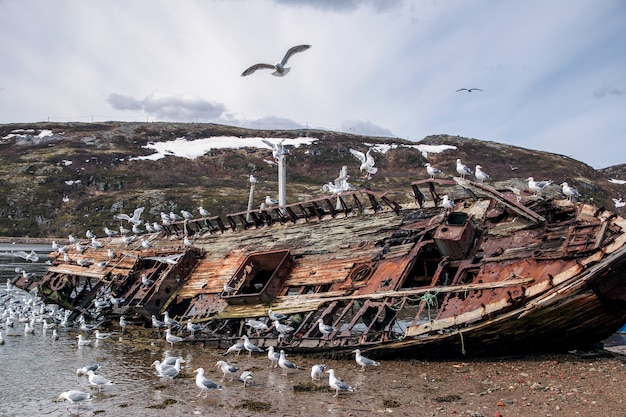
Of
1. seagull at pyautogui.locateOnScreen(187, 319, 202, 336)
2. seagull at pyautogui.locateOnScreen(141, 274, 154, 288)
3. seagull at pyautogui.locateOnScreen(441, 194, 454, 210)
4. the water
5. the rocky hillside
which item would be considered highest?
the rocky hillside

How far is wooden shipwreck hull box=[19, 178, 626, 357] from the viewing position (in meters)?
11.5

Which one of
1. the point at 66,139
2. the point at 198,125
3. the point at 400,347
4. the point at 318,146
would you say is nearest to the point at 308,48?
the point at 400,347

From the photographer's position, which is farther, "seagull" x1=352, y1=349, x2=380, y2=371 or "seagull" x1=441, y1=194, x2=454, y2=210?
"seagull" x1=441, y1=194, x2=454, y2=210

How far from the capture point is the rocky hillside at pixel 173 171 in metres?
78.2

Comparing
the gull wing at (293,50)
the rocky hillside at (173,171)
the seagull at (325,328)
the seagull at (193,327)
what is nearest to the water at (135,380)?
the seagull at (193,327)

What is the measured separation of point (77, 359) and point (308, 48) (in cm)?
1392

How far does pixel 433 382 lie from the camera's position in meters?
11.6

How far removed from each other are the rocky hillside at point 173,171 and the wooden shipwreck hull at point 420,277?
5145cm

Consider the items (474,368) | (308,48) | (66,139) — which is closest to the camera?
(474,368)

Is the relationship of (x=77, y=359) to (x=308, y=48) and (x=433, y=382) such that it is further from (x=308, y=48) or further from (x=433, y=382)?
(x=308, y=48)

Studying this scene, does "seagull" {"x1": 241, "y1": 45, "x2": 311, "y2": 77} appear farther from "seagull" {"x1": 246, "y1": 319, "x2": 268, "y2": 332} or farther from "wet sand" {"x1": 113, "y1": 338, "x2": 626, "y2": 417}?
"wet sand" {"x1": 113, "y1": 338, "x2": 626, "y2": 417}

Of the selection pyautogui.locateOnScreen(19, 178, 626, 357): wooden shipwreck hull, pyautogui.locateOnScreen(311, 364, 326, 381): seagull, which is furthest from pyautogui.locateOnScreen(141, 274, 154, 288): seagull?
pyautogui.locateOnScreen(311, 364, 326, 381): seagull

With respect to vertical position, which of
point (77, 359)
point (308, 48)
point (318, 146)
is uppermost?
point (318, 146)

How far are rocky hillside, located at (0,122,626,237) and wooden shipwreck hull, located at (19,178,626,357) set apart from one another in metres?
51.4
